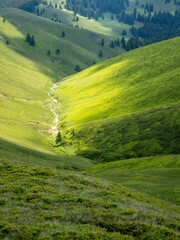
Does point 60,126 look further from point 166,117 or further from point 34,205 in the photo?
point 34,205

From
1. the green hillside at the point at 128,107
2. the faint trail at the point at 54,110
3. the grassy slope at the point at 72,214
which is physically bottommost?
the faint trail at the point at 54,110

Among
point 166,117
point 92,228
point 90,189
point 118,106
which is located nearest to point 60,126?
point 118,106

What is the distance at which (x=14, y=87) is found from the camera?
16675 centimetres

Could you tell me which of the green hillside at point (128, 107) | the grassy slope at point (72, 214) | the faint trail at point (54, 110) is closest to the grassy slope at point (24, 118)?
the faint trail at point (54, 110)

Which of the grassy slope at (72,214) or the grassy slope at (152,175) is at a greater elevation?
the grassy slope at (72,214)

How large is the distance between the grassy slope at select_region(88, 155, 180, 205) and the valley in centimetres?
14

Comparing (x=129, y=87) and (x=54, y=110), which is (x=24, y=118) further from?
(x=129, y=87)

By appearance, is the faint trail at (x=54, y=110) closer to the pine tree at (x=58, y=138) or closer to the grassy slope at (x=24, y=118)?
the grassy slope at (x=24, y=118)

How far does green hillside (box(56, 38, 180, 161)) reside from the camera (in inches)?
3716

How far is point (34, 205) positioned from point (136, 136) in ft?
234

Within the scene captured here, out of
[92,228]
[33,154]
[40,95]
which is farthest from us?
[40,95]

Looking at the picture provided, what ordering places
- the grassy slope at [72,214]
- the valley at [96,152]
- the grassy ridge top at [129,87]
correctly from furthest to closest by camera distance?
the grassy ridge top at [129,87], the valley at [96,152], the grassy slope at [72,214]

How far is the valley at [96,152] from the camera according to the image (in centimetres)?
2472

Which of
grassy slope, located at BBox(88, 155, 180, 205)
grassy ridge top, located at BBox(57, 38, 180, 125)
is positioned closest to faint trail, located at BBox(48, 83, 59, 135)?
grassy ridge top, located at BBox(57, 38, 180, 125)
